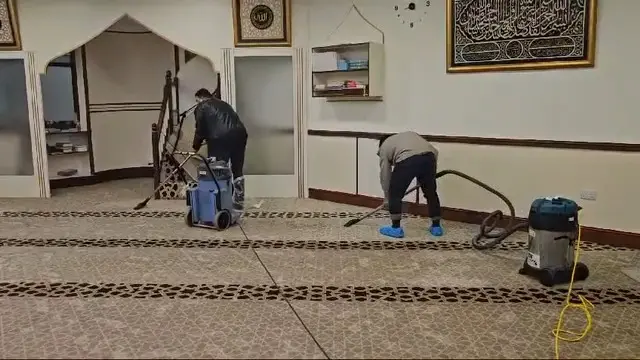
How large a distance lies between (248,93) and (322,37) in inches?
44.1

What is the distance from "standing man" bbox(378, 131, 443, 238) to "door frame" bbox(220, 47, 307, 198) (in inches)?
77.9

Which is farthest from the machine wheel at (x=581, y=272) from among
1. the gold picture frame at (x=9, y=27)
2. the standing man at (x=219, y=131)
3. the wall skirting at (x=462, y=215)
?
the gold picture frame at (x=9, y=27)

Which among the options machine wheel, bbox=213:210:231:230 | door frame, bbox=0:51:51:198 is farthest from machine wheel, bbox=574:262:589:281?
door frame, bbox=0:51:51:198

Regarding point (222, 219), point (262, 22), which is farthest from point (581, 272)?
point (262, 22)

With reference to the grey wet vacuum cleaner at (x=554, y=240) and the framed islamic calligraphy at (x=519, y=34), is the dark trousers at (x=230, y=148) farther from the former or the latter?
the grey wet vacuum cleaner at (x=554, y=240)

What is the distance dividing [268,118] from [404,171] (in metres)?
2.58

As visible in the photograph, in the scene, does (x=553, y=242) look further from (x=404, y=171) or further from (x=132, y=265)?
(x=132, y=265)

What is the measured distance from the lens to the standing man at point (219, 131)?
234 inches

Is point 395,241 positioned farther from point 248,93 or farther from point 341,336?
point 248,93

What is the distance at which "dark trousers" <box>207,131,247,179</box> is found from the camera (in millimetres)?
5996

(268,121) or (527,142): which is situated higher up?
(268,121)

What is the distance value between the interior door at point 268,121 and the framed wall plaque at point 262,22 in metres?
0.19

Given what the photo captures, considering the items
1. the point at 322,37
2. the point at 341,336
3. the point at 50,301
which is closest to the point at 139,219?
the point at 50,301

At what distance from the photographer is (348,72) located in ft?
20.2
